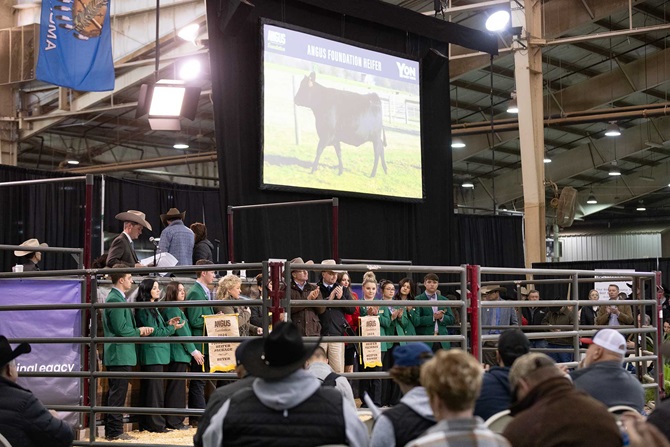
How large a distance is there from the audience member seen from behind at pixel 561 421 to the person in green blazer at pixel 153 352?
4419mm

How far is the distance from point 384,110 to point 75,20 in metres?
5.17

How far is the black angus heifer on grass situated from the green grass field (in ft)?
0.26

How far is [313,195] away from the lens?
12820mm

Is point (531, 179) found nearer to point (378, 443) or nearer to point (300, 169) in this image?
point (300, 169)

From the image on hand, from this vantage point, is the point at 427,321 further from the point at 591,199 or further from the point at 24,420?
the point at 591,199

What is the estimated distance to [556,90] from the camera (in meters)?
25.4

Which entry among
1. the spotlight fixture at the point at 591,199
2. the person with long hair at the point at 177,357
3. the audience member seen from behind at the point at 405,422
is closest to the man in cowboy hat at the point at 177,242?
the person with long hair at the point at 177,357

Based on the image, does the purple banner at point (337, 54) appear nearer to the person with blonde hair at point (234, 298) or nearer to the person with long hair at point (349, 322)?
the person with long hair at point (349, 322)

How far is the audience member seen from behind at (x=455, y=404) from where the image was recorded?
9.85 ft

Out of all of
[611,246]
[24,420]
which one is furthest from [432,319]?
[611,246]

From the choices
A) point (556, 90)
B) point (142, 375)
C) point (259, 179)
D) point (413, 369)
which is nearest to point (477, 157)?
point (556, 90)

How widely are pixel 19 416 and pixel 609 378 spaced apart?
3137 millimetres

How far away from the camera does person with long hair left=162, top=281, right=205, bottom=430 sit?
7750mm

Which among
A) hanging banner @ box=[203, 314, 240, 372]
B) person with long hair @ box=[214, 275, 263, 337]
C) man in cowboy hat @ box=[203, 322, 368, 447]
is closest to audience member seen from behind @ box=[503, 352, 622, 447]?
man in cowboy hat @ box=[203, 322, 368, 447]
